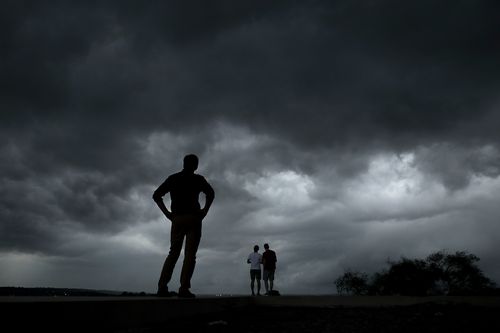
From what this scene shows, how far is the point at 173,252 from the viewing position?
6.07 meters

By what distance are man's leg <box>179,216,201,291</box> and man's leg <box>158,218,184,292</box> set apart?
11 cm

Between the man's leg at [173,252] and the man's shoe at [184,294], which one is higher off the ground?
the man's leg at [173,252]

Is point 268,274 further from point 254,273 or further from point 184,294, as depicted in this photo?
point 184,294

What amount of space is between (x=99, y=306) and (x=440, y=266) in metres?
40.4

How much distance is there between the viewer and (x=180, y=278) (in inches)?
235

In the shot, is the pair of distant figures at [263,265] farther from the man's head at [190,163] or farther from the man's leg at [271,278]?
the man's head at [190,163]

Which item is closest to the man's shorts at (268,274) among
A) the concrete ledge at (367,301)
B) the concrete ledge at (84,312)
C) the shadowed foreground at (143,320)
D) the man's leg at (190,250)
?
the concrete ledge at (367,301)

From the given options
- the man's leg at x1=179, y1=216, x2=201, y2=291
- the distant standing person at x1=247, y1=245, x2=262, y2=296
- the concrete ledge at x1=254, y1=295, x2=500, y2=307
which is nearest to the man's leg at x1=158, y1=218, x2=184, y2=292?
the man's leg at x1=179, y1=216, x2=201, y2=291

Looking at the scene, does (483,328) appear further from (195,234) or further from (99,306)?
(195,234)

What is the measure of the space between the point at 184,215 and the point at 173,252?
0.56 metres

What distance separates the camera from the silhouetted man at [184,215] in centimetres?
600

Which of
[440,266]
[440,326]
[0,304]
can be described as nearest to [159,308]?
[0,304]

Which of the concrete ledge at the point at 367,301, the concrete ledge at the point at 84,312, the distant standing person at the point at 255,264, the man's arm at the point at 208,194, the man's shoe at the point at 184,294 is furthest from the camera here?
the distant standing person at the point at 255,264

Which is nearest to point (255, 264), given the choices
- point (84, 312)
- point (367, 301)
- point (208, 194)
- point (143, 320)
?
point (367, 301)
